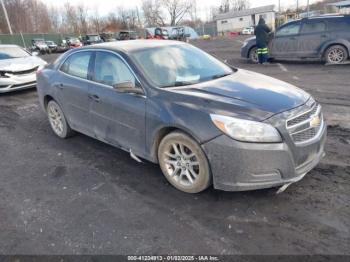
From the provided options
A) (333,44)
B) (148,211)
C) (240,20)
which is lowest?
(148,211)

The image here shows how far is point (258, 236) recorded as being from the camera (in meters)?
2.84

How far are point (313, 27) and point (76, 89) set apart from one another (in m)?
10.1

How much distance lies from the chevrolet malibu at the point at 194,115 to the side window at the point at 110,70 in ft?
0.04

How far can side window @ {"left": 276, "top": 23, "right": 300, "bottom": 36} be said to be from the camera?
12136 mm

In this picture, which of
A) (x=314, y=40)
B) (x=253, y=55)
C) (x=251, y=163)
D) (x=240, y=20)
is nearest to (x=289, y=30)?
(x=314, y=40)

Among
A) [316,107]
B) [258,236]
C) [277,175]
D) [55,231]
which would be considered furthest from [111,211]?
[316,107]

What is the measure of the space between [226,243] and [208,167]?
2.52 ft

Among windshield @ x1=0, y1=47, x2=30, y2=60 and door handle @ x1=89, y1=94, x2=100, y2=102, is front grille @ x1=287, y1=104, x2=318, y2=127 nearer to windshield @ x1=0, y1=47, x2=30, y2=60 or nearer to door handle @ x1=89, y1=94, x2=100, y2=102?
door handle @ x1=89, y1=94, x2=100, y2=102

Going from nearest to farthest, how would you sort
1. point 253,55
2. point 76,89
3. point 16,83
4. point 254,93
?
point 254,93 < point 76,89 < point 16,83 < point 253,55

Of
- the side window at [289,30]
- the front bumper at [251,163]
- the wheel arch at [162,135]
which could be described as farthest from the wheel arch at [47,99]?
the side window at [289,30]

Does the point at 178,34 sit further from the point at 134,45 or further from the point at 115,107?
the point at 115,107

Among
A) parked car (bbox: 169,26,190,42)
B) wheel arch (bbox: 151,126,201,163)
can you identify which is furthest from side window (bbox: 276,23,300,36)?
parked car (bbox: 169,26,190,42)

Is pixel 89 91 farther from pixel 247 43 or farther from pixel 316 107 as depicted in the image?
pixel 247 43

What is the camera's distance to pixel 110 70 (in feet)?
14.0
